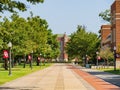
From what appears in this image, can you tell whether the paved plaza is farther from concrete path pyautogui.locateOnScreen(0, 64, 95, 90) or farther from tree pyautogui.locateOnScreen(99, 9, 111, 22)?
tree pyautogui.locateOnScreen(99, 9, 111, 22)

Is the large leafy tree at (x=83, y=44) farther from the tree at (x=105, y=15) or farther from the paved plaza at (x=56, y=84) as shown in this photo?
the paved plaza at (x=56, y=84)

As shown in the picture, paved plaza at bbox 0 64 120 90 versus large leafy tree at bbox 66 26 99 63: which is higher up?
large leafy tree at bbox 66 26 99 63

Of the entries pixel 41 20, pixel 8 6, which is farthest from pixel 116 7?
pixel 8 6

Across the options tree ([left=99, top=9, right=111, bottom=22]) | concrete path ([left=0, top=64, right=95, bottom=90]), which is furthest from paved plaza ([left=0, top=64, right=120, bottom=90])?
tree ([left=99, top=9, right=111, bottom=22])

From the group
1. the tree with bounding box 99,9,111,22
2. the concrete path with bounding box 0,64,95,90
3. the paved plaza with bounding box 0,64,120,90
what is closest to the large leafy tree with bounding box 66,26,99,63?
the tree with bounding box 99,9,111,22

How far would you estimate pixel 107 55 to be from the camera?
10100 centimetres

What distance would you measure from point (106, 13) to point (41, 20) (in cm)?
1996

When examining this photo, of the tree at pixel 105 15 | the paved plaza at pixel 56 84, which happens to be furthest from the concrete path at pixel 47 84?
the tree at pixel 105 15

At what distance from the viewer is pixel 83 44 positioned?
146 meters

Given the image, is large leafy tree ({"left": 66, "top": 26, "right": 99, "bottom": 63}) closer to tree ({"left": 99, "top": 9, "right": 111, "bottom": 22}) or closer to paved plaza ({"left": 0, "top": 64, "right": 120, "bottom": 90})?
tree ({"left": 99, "top": 9, "right": 111, "bottom": 22})

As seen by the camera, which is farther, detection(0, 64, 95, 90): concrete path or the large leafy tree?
the large leafy tree

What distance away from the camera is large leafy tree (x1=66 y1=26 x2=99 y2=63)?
143500mm

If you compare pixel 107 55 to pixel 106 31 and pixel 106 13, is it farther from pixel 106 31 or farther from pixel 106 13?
pixel 106 31

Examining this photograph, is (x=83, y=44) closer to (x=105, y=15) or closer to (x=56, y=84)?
(x=105, y=15)
